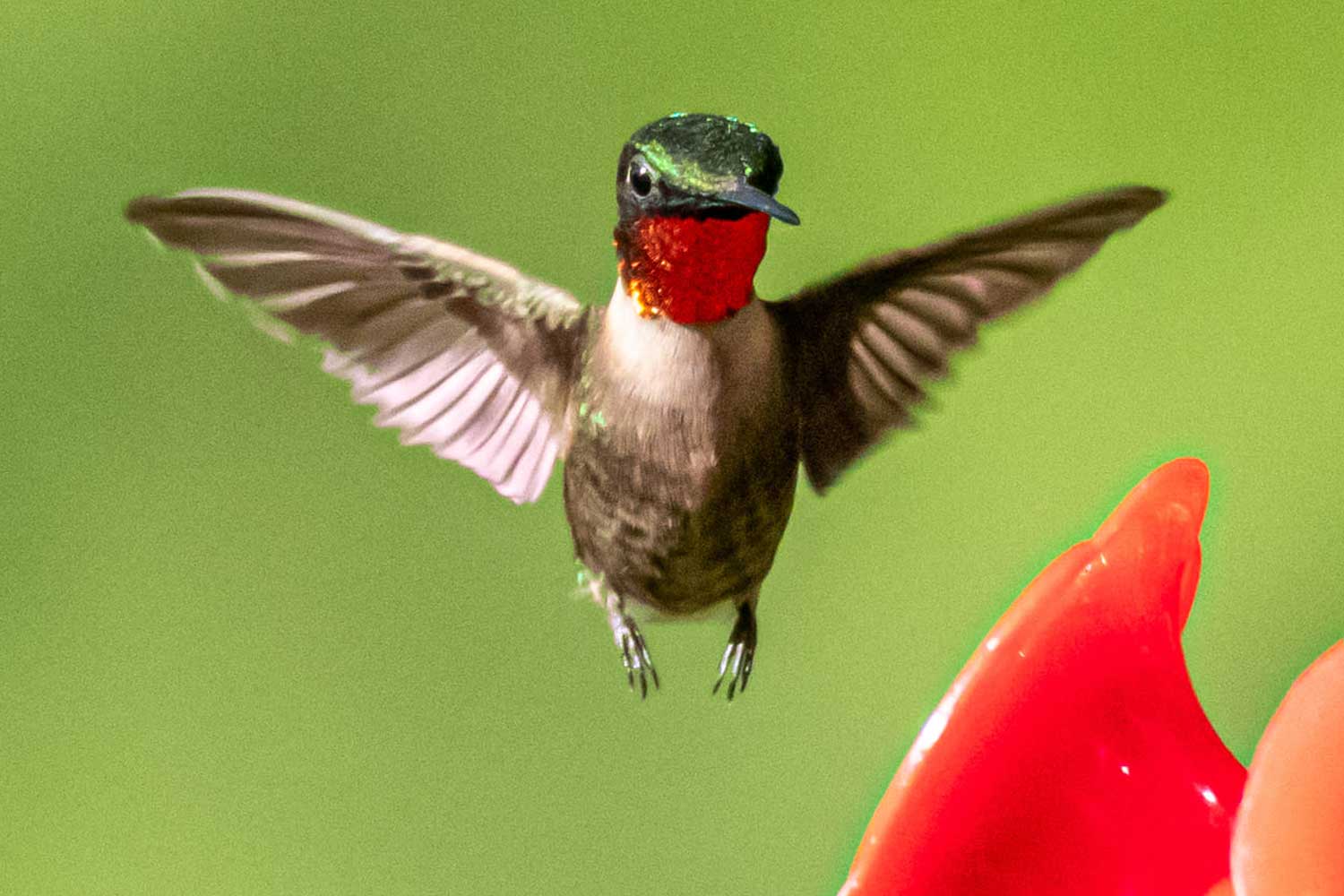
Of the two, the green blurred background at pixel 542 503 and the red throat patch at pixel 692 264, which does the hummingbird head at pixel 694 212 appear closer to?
the red throat patch at pixel 692 264

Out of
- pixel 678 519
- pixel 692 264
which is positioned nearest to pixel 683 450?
pixel 678 519

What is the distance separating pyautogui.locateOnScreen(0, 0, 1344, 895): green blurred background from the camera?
172cm

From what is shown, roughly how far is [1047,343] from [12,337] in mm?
1367

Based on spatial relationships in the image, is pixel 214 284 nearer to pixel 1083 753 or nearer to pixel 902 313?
pixel 902 313

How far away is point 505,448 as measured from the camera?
117 centimetres

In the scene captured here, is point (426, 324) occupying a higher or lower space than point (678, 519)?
higher

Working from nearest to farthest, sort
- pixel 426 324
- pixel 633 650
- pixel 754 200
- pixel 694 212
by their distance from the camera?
1. pixel 754 200
2. pixel 694 212
3. pixel 426 324
4. pixel 633 650

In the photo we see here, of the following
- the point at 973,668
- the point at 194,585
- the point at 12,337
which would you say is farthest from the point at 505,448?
the point at 12,337

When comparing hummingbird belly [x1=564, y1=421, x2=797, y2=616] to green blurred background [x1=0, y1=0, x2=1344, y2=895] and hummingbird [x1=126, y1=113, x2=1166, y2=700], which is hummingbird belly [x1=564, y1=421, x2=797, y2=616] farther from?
green blurred background [x1=0, y1=0, x2=1344, y2=895]

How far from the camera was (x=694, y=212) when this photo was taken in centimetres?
91

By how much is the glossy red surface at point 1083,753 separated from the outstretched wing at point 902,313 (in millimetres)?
258

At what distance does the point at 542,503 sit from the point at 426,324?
20.8 inches

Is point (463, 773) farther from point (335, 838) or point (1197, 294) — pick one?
point (1197, 294)

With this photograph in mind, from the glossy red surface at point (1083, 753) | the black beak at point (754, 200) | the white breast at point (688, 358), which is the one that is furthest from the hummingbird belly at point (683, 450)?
the glossy red surface at point (1083, 753)
